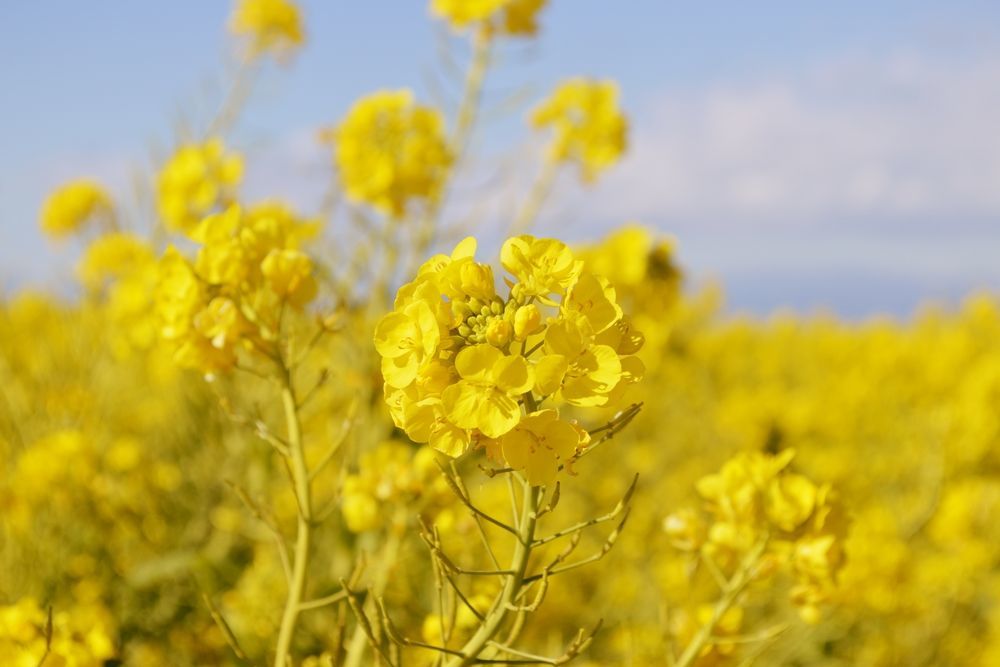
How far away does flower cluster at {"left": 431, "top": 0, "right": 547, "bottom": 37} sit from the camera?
3145 millimetres

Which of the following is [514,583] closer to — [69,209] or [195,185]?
[195,185]

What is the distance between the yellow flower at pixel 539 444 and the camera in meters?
0.87

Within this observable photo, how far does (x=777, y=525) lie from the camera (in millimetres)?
1407

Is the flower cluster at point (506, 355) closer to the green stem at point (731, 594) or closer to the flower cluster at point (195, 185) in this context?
the green stem at point (731, 594)

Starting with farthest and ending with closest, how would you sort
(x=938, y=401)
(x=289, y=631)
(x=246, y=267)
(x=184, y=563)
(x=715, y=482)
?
1. (x=938, y=401)
2. (x=184, y=563)
3. (x=715, y=482)
4. (x=246, y=267)
5. (x=289, y=631)

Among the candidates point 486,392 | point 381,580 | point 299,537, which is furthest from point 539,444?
point 381,580

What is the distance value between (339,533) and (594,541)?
231 cm

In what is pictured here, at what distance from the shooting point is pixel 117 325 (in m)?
3.38

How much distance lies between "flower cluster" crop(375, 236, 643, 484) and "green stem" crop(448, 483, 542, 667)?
7cm

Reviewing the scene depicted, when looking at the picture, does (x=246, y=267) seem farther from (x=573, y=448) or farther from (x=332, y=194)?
(x=332, y=194)

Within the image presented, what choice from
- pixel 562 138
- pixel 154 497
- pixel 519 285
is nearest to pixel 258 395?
pixel 154 497

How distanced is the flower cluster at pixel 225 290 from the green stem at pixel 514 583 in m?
0.59

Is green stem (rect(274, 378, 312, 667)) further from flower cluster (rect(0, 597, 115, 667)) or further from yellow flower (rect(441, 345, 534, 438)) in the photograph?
yellow flower (rect(441, 345, 534, 438))

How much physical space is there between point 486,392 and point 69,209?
4.34 metres
